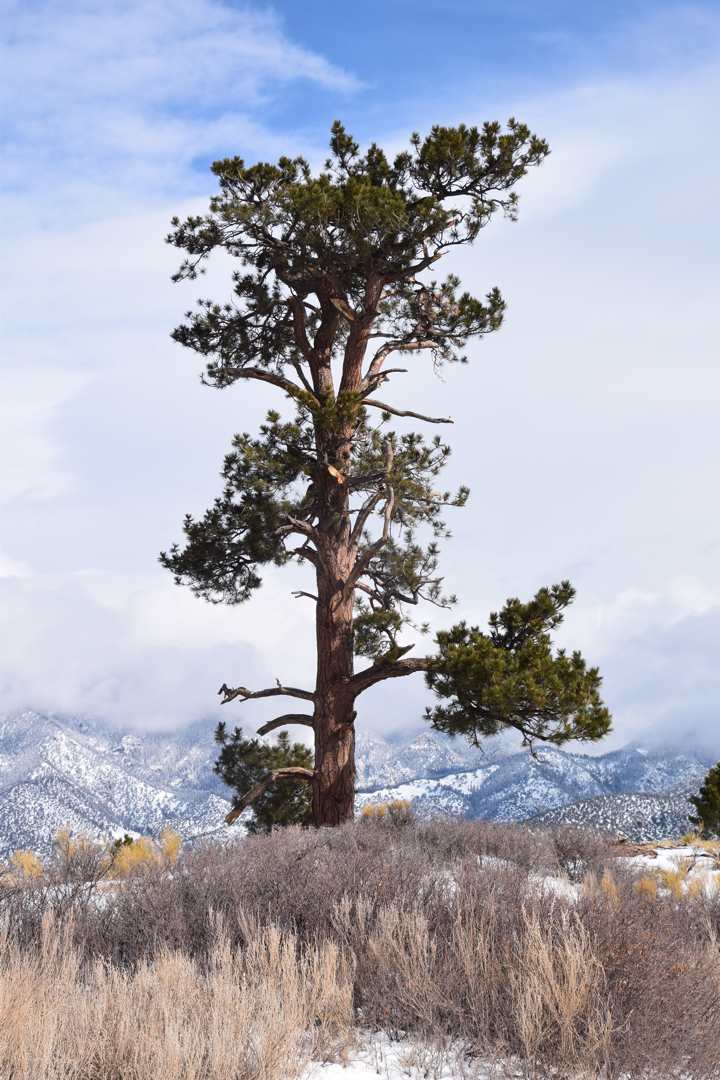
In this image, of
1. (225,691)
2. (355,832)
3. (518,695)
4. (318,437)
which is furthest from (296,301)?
(355,832)

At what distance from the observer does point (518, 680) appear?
32.6 feet

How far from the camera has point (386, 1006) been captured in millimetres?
4867

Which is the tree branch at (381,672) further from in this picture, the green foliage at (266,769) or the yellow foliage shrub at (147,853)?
the green foliage at (266,769)

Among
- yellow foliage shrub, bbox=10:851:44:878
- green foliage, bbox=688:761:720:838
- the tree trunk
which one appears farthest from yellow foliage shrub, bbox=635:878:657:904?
green foliage, bbox=688:761:720:838

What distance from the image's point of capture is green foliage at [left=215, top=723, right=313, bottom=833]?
16.8m

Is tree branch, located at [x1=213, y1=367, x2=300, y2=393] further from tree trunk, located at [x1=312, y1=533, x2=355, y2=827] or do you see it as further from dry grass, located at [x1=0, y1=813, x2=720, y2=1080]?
dry grass, located at [x1=0, y1=813, x2=720, y2=1080]

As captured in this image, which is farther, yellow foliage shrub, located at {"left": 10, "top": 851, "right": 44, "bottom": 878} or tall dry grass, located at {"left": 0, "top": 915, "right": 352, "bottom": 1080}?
yellow foliage shrub, located at {"left": 10, "top": 851, "right": 44, "bottom": 878}

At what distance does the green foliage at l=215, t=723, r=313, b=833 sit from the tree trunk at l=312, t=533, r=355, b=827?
4.14 meters

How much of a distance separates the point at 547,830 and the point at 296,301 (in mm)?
9867

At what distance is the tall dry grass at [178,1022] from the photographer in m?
3.92

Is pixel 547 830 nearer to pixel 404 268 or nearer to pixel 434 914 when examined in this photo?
pixel 434 914

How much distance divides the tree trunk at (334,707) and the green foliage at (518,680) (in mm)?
1973

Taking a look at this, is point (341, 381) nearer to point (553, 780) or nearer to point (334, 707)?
point (334, 707)

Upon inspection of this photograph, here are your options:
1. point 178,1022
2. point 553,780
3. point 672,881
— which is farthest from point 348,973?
point 553,780
